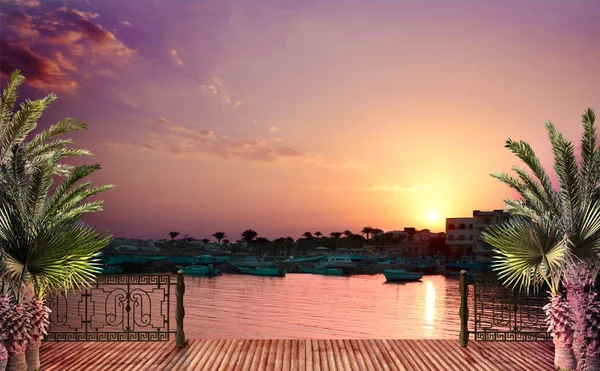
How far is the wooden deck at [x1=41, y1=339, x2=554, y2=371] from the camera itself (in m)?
8.31

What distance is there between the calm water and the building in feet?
50.9

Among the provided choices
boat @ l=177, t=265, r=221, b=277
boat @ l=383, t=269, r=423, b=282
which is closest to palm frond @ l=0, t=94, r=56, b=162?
boat @ l=383, t=269, r=423, b=282

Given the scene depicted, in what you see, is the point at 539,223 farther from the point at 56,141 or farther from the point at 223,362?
the point at 56,141

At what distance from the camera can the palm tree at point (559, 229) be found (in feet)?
26.7

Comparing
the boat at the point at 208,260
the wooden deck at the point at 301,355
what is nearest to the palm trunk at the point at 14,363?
the wooden deck at the point at 301,355

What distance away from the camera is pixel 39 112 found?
8297mm

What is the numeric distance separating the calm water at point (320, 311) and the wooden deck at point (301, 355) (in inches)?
937

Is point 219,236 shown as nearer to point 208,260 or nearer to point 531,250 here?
point 208,260

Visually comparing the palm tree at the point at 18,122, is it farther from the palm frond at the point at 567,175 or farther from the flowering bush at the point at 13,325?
the palm frond at the point at 567,175

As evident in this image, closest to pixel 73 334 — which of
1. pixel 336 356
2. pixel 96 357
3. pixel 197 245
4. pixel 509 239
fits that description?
pixel 96 357

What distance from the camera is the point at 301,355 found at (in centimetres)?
891

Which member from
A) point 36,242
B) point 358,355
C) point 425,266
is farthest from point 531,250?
point 425,266

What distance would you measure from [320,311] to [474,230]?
49706mm

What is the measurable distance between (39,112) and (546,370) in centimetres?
1025
